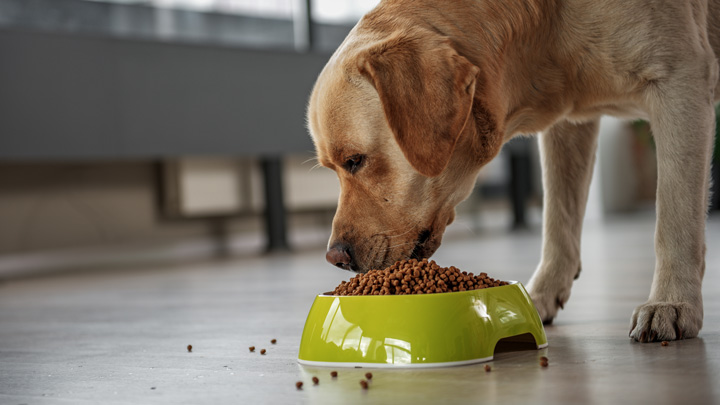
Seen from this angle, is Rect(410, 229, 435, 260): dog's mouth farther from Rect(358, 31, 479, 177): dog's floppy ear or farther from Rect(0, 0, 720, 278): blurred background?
Rect(0, 0, 720, 278): blurred background

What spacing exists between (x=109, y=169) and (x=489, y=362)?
549 cm

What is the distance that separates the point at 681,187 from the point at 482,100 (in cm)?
48

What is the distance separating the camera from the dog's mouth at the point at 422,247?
77.8 inches

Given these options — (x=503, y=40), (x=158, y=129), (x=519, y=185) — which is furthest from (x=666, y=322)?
(x=519, y=185)

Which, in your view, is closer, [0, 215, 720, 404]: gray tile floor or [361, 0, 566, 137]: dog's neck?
[0, 215, 720, 404]: gray tile floor

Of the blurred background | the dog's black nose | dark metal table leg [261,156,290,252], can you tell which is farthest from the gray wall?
the dog's black nose

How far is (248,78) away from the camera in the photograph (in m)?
6.27

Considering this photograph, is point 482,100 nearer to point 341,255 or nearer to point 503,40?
point 503,40

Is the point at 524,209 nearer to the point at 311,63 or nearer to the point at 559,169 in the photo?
the point at 311,63

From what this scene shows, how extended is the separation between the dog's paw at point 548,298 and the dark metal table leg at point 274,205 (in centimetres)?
440

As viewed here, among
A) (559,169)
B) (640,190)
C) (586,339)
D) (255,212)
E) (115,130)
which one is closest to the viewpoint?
(586,339)

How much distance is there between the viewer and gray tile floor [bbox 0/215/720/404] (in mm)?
1366

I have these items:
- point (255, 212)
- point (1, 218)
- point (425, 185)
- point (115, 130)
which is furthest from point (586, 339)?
point (255, 212)

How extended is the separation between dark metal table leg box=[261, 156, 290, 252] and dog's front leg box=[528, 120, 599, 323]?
421 centimetres
